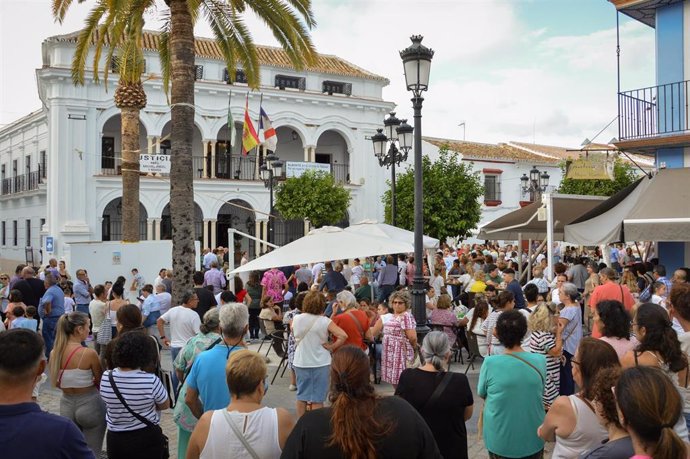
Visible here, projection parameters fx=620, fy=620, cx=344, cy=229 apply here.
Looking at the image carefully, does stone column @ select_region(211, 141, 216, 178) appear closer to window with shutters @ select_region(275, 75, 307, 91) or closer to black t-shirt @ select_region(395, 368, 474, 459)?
window with shutters @ select_region(275, 75, 307, 91)

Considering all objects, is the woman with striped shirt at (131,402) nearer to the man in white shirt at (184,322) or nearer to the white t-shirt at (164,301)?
the man in white shirt at (184,322)

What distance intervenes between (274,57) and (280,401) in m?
25.7

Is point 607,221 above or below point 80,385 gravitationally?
above

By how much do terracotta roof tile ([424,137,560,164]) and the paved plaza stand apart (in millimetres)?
27909

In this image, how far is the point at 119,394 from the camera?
4.18 metres

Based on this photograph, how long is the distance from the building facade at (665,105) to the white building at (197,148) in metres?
16.2

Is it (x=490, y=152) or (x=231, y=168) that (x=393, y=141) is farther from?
(x=490, y=152)

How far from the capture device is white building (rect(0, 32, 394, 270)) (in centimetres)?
2580

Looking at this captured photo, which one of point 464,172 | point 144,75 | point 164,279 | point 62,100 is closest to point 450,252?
point 464,172

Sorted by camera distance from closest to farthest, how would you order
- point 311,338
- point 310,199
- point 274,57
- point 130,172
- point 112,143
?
point 311,338, point 130,172, point 310,199, point 112,143, point 274,57

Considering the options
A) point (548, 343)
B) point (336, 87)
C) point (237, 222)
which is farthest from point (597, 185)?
point (548, 343)

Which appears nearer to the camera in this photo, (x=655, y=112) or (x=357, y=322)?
(x=357, y=322)

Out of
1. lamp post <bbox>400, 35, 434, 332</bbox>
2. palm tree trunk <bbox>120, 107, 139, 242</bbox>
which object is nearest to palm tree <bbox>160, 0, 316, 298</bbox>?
lamp post <bbox>400, 35, 434, 332</bbox>

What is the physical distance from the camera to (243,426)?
128 inches
